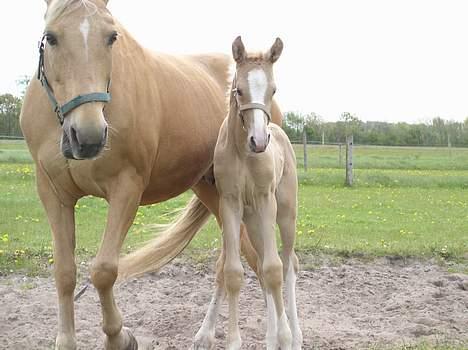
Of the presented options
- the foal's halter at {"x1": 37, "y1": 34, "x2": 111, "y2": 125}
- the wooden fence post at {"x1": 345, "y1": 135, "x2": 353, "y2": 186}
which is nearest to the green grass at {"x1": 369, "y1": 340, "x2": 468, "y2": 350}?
Answer: the foal's halter at {"x1": 37, "y1": 34, "x2": 111, "y2": 125}

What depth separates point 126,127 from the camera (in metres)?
3.55

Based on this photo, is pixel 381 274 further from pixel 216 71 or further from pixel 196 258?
pixel 216 71

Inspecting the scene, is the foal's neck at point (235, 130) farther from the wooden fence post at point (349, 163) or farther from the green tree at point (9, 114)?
the green tree at point (9, 114)

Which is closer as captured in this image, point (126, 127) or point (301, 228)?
point (126, 127)

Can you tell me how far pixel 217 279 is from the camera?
4.98 m

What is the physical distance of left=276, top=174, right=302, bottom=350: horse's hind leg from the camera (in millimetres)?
4414

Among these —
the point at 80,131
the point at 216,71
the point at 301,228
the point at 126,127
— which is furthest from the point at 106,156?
the point at 301,228

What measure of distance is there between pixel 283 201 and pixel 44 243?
3985 mm

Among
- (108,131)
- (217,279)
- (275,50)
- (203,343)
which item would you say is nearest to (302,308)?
(217,279)

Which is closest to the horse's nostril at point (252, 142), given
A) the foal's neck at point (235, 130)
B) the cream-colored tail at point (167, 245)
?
the foal's neck at point (235, 130)

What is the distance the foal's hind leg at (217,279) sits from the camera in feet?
14.9

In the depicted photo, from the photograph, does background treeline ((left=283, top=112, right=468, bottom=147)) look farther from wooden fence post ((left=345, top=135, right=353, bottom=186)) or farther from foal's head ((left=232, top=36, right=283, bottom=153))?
foal's head ((left=232, top=36, right=283, bottom=153))

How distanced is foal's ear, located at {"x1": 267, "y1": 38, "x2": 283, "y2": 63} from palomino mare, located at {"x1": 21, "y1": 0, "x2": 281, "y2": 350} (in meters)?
0.80

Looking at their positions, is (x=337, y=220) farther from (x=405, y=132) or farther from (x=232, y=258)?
(x=405, y=132)
